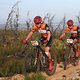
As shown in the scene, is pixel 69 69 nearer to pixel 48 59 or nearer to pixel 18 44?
pixel 48 59

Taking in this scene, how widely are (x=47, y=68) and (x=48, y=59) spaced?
12.1 inches

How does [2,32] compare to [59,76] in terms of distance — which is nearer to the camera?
[59,76]

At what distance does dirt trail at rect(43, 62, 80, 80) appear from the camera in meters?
11.0

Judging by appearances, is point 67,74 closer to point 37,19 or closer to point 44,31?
point 44,31

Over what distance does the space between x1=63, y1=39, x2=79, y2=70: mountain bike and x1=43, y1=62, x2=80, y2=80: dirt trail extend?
185mm

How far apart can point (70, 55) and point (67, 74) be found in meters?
1.35

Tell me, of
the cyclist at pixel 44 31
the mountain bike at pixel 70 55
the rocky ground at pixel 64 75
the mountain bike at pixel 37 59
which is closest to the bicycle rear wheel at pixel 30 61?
the mountain bike at pixel 37 59

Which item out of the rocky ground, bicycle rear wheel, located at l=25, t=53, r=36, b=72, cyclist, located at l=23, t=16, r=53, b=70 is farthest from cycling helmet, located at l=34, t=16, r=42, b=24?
the rocky ground

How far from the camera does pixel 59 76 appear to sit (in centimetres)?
1126

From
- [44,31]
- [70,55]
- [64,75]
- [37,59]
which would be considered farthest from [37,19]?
[70,55]

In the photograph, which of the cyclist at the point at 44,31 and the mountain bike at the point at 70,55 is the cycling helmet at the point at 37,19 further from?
the mountain bike at the point at 70,55

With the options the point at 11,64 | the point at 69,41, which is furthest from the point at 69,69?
the point at 11,64

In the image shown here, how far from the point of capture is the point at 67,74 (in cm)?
1150

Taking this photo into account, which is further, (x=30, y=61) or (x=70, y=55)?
(x=70, y=55)
